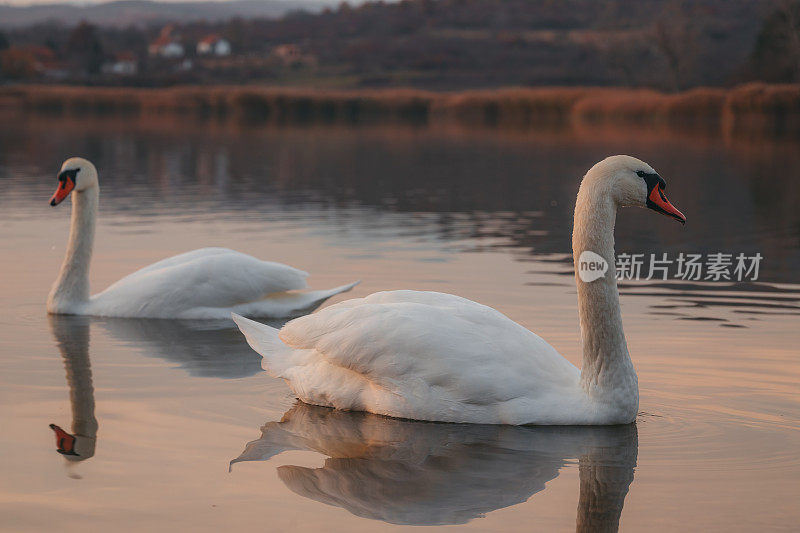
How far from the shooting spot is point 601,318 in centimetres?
619

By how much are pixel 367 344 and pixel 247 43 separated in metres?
114

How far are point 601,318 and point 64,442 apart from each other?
2.81 m

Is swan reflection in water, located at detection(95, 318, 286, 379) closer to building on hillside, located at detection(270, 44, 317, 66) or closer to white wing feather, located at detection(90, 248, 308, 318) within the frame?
white wing feather, located at detection(90, 248, 308, 318)

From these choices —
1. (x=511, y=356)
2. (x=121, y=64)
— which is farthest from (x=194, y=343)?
(x=121, y=64)

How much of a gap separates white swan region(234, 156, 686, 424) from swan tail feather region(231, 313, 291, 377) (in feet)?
1.76

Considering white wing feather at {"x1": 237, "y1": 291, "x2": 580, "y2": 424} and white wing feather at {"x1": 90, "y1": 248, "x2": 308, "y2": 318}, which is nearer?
white wing feather at {"x1": 237, "y1": 291, "x2": 580, "y2": 424}

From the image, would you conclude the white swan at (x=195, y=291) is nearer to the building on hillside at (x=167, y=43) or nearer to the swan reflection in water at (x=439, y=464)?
the swan reflection in water at (x=439, y=464)

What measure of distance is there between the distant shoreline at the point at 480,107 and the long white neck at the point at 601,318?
3360cm

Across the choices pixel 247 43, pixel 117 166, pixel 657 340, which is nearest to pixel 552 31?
pixel 247 43

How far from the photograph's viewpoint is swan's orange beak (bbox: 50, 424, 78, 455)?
5.88 m

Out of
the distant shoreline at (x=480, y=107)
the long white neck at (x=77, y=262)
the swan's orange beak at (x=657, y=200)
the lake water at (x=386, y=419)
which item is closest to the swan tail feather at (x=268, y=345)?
the lake water at (x=386, y=419)

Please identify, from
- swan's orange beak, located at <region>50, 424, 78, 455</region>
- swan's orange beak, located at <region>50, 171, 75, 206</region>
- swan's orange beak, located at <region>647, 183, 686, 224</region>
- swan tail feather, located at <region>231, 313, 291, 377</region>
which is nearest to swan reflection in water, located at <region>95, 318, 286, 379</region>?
swan tail feather, located at <region>231, 313, 291, 377</region>

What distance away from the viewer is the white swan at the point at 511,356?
20.0 ft

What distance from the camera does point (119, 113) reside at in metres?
62.2
